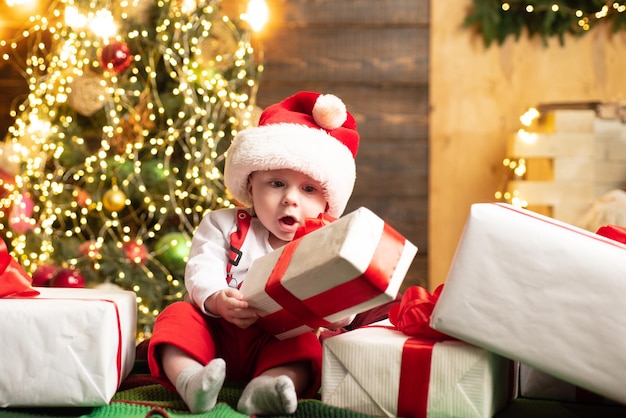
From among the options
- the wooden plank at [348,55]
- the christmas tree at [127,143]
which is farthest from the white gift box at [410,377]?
the wooden plank at [348,55]

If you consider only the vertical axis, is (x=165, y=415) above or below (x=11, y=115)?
below

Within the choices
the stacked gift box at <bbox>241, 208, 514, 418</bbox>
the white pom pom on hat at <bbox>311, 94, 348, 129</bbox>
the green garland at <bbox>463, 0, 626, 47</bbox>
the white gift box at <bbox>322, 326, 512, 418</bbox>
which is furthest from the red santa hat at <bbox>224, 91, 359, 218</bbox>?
the green garland at <bbox>463, 0, 626, 47</bbox>

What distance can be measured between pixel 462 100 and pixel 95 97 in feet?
4.47

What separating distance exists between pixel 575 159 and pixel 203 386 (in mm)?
1896

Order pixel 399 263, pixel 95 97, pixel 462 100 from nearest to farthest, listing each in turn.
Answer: pixel 399 263 < pixel 95 97 < pixel 462 100

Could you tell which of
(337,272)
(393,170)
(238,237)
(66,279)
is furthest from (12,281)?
(393,170)

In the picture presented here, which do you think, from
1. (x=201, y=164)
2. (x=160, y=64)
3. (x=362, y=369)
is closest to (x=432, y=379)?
(x=362, y=369)

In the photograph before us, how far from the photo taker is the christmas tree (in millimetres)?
2430

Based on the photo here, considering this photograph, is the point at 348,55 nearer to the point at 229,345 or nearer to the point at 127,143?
the point at 127,143

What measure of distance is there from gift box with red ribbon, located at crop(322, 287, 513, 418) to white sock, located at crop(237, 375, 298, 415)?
77 mm

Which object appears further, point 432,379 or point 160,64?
point 160,64

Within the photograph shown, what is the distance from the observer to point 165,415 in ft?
3.35

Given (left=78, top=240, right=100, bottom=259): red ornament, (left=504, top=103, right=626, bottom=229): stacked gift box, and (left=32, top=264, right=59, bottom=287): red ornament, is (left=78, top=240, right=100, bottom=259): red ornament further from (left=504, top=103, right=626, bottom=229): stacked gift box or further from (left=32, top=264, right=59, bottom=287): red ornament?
(left=504, top=103, right=626, bottom=229): stacked gift box

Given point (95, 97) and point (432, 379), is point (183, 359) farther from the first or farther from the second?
point (95, 97)
